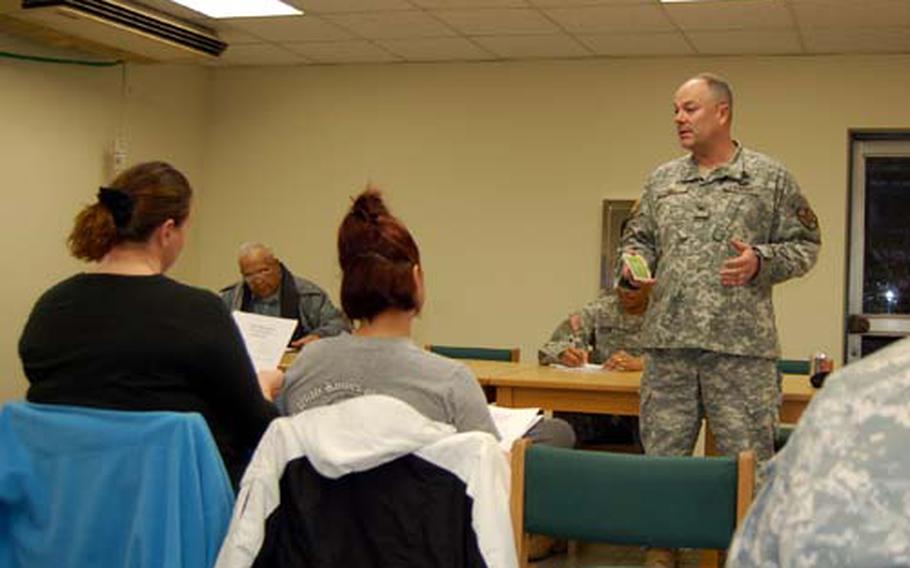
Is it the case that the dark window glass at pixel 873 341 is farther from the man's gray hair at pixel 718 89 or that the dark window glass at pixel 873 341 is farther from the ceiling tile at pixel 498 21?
the man's gray hair at pixel 718 89

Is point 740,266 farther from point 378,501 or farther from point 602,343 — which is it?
point 602,343

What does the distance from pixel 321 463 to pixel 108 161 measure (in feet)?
18.0

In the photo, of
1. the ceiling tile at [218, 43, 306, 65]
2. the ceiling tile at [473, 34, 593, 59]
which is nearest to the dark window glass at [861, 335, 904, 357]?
the ceiling tile at [473, 34, 593, 59]

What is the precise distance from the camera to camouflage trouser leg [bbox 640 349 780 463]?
321 centimetres

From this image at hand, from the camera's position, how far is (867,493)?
0.71m

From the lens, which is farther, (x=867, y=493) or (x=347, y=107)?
(x=347, y=107)

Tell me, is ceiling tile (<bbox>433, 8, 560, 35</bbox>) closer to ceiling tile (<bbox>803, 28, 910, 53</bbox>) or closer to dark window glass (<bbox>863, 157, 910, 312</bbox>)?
ceiling tile (<bbox>803, 28, 910, 53</bbox>)

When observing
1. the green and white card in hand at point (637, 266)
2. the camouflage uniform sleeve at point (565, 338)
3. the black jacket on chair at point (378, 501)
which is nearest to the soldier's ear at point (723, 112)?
the green and white card in hand at point (637, 266)

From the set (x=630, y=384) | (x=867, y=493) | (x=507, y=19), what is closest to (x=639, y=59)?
(x=507, y=19)

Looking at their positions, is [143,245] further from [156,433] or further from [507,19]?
[507,19]

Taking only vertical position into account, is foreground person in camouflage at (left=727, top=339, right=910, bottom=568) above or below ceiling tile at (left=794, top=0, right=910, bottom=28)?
below

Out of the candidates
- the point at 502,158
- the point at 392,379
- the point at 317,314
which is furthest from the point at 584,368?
the point at 392,379

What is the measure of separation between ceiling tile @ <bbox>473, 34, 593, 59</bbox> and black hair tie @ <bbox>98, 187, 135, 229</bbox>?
14.2 feet

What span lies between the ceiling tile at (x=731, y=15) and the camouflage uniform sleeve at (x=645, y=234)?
225 centimetres
